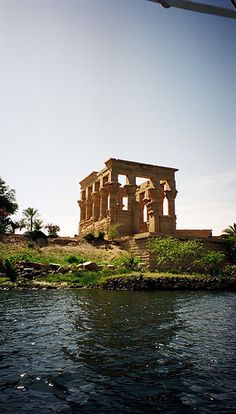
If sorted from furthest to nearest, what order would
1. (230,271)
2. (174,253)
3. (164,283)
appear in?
(174,253) → (230,271) → (164,283)

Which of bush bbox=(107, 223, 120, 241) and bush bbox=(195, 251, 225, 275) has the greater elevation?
bush bbox=(107, 223, 120, 241)

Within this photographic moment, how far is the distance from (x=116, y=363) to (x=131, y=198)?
3681cm

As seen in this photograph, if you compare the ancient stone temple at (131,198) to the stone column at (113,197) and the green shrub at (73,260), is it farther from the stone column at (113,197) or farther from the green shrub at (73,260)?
the green shrub at (73,260)

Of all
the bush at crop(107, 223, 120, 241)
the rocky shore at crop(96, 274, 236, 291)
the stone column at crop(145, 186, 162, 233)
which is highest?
the stone column at crop(145, 186, 162, 233)

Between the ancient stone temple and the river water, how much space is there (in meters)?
29.9

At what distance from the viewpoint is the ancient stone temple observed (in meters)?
41.2

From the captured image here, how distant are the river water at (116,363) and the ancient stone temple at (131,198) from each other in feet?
98.0

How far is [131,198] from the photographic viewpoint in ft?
140

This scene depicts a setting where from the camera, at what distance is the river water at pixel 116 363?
434cm

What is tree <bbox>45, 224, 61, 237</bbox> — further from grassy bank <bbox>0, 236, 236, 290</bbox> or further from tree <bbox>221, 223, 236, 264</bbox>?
tree <bbox>221, 223, 236, 264</bbox>

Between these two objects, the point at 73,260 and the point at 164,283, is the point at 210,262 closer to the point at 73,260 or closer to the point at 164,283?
the point at 164,283

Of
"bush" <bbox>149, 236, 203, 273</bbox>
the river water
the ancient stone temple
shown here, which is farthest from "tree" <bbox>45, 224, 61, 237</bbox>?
the river water

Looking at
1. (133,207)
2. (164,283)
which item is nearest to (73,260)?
(164,283)

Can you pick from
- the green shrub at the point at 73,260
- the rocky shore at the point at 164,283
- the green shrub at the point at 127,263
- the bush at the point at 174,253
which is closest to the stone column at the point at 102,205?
the bush at the point at 174,253
